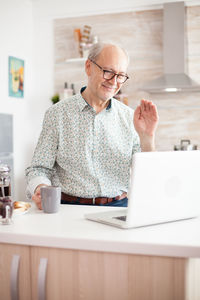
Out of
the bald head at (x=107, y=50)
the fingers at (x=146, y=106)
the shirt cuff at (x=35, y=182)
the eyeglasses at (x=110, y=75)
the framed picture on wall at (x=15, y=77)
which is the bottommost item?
the shirt cuff at (x=35, y=182)

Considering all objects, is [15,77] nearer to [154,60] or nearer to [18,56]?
[18,56]

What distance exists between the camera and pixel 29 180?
1.87m

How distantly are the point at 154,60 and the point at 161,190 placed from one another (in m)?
3.24

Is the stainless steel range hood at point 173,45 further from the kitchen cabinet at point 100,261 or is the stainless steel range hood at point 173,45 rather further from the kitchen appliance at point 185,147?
the kitchen cabinet at point 100,261

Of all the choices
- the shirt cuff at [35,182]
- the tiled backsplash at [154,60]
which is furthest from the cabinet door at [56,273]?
the tiled backsplash at [154,60]

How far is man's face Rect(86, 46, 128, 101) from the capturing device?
189 centimetres

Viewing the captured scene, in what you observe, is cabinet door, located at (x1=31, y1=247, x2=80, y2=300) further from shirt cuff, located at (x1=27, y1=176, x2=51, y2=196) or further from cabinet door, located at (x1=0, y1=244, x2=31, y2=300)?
shirt cuff, located at (x1=27, y1=176, x2=51, y2=196)

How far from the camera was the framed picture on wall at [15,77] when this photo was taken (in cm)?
413

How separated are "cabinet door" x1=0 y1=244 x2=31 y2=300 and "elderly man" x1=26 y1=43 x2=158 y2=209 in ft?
1.66

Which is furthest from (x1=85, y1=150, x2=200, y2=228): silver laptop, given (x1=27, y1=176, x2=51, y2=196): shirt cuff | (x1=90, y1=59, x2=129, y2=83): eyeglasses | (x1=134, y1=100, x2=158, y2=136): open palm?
(x1=90, y1=59, x2=129, y2=83): eyeglasses

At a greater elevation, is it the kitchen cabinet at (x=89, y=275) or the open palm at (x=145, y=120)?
the open palm at (x=145, y=120)

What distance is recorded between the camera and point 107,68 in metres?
1.91

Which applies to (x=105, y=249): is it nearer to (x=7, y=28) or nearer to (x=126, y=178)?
(x=126, y=178)

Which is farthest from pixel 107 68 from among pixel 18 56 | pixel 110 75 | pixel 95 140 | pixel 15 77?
pixel 18 56
